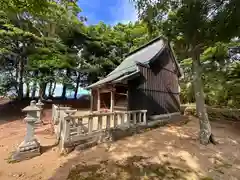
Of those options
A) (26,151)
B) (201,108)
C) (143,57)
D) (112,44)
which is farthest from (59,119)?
(112,44)

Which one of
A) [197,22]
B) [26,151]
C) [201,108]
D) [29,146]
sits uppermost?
[197,22]

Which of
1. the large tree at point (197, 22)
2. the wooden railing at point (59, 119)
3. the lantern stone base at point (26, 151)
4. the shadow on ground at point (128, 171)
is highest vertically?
the large tree at point (197, 22)

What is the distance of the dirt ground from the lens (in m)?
4.08

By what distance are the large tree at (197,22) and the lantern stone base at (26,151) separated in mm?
6671

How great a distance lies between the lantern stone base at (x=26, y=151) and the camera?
5082mm

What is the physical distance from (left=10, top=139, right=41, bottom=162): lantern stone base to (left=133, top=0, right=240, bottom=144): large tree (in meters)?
6.67

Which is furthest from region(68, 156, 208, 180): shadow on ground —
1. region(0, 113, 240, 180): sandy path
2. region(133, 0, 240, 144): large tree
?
region(133, 0, 240, 144): large tree

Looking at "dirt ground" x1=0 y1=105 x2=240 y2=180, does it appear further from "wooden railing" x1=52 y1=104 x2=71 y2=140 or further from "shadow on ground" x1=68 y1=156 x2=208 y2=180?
"wooden railing" x1=52 y1=104 x2=71 y2=140

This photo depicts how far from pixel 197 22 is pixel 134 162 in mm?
5995

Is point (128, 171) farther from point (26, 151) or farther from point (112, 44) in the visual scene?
point (112, 44)

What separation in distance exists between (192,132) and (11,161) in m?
8.30

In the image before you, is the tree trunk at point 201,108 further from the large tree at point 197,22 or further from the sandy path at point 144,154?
the sandy path at point 144,154

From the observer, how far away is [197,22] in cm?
636

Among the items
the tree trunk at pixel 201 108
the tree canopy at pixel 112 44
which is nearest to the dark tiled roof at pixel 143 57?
the tree canopy at pixel 112 44
